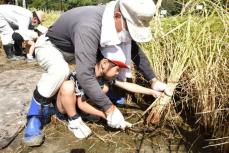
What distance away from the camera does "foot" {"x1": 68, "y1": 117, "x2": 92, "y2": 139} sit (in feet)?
9.73

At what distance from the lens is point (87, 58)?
262 centimetres

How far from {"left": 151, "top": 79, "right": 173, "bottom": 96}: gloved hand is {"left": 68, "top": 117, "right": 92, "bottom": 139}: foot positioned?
66 cm

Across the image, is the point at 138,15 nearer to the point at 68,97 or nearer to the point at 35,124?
the point at 68,97

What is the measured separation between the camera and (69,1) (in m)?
25.7

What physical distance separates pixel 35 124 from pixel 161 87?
1063 mm

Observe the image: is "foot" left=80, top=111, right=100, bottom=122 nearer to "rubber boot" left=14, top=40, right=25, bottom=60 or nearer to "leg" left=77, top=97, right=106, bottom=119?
"leg" left=77, top=97, right=106, bottom=119

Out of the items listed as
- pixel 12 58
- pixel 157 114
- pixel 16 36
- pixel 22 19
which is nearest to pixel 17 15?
pixel 22 19

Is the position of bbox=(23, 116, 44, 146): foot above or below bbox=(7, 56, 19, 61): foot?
above

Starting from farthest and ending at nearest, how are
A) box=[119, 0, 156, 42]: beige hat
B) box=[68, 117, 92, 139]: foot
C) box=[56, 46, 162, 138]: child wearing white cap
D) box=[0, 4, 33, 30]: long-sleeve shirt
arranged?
box=[0, 4, 33, 30]: long-sleeve shirt < box=[68, 117, 92, 139]: foot < box=[56, 46, 162, 138]: child wearing white cap < box=[119, 0, 156, 42]: beige hat

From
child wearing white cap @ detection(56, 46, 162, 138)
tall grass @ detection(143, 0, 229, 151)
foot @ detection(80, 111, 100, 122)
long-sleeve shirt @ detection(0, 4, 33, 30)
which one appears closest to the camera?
tall grass @ detection(143, 0, 229, 151)

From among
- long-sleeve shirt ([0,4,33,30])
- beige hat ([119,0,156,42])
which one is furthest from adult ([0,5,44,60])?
beige hat ([119,0,156,42])

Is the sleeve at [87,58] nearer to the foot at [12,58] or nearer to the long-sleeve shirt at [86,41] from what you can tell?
the long-sleeve shirt at [86,41]

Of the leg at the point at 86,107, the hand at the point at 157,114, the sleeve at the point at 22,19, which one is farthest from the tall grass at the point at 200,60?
the sleeve at the point at 22,19

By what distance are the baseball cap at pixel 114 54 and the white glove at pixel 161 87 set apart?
14.6 inches
